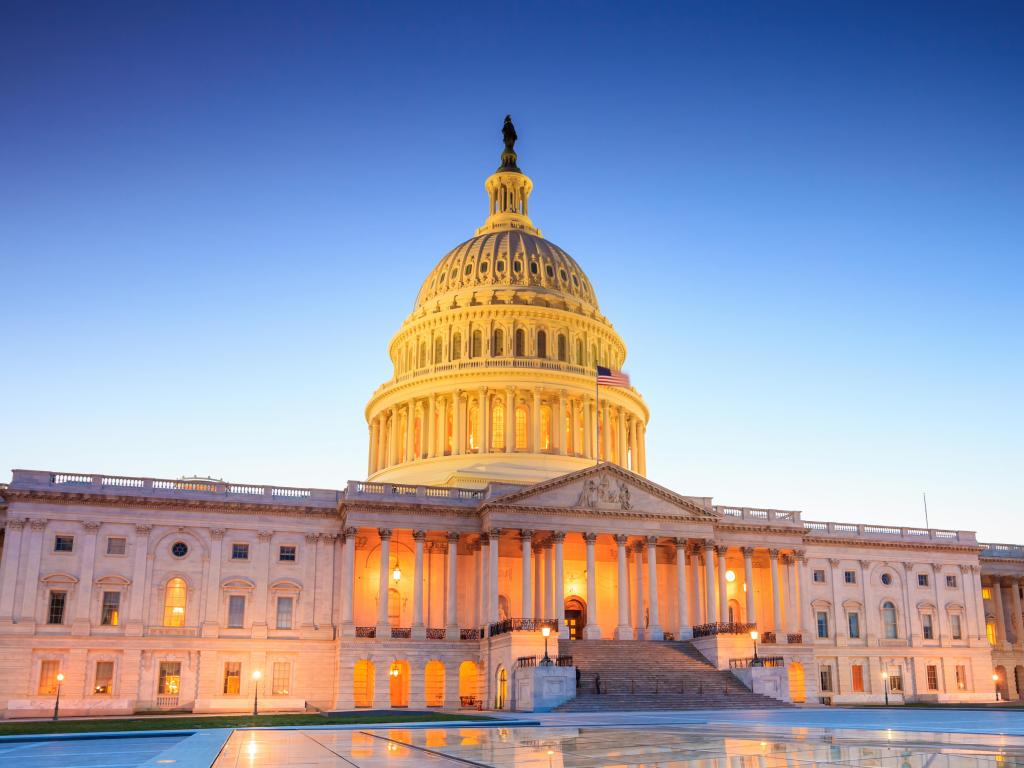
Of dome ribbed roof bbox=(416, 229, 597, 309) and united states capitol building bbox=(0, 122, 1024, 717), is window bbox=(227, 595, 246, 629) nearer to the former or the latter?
united states capitol building bbox=(0, 122, 1024, 717)

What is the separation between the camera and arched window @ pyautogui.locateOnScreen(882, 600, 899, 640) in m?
82.4

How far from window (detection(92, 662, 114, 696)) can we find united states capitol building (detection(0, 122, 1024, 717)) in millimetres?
129

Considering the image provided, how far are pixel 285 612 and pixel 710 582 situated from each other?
96.7 feet

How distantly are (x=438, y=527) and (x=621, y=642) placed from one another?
14.4 metres

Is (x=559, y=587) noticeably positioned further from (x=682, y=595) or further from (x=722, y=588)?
(x=722, y=588)

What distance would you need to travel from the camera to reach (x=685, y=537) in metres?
70.6

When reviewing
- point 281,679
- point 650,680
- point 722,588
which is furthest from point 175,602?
point 722,588

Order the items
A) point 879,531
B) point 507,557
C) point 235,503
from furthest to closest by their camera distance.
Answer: point 879,531 < point 507,557 < point 235,503

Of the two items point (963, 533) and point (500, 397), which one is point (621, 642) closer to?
point (500, 397)

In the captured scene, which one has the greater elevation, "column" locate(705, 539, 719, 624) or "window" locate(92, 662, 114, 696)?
"column" locate(705, 539, 719, 624)

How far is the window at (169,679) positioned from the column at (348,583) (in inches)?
427

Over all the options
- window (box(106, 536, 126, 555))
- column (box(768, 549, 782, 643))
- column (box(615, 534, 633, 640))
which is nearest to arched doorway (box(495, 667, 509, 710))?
column (box(615, 534, 633, 640))

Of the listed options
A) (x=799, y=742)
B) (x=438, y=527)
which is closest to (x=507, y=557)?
(x=438, y=527)

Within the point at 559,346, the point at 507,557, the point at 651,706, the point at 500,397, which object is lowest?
the point at 651,706
